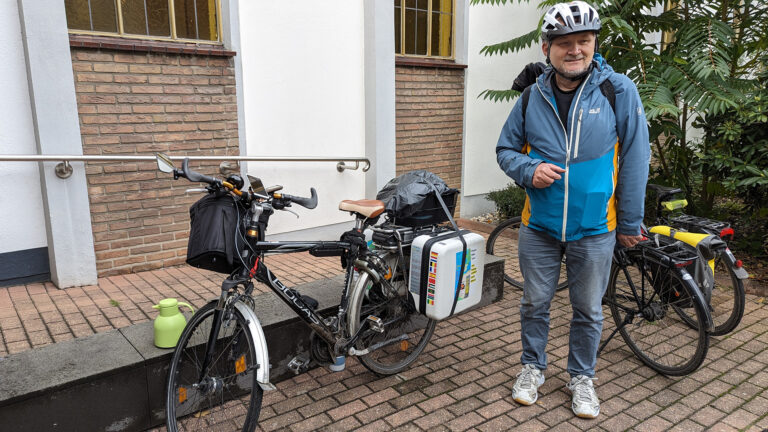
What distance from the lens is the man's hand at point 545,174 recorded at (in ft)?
9.39

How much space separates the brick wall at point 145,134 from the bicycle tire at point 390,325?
2716mm

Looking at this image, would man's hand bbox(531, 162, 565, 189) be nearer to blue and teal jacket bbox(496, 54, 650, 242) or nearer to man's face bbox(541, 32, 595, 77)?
blue and teal jacket bbox(496, 54, 650, 242)

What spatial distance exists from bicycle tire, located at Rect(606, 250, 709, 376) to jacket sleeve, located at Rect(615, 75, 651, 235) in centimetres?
86

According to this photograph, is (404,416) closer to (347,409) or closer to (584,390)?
(347,409)

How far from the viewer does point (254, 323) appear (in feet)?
8.65

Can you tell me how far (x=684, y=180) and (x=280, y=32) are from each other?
4.98 meters

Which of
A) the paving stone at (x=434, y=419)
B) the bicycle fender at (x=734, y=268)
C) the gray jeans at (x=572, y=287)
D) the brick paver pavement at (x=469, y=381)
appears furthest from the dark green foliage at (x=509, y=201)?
the paving stone at (x=434, y=419)

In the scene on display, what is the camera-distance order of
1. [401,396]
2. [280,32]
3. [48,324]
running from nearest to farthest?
[401,396] < [48,324] < [280,32]

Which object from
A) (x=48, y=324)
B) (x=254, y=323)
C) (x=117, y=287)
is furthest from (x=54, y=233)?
(x=254, y=323)

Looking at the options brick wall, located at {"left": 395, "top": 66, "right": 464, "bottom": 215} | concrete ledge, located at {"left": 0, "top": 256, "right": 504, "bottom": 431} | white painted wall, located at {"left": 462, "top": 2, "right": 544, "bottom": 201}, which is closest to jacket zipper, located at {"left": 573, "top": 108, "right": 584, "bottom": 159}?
concrete ledge, located at {"left": 0, "top": 256, "right": 504, "bottom": 431}

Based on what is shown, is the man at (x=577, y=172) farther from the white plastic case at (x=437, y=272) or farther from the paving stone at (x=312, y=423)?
the paving stone at (x=312, y=423)

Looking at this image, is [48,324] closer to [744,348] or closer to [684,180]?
A: [744,348]

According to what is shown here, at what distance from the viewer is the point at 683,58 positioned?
5590 millimetres

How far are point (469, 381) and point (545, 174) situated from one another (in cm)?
153
